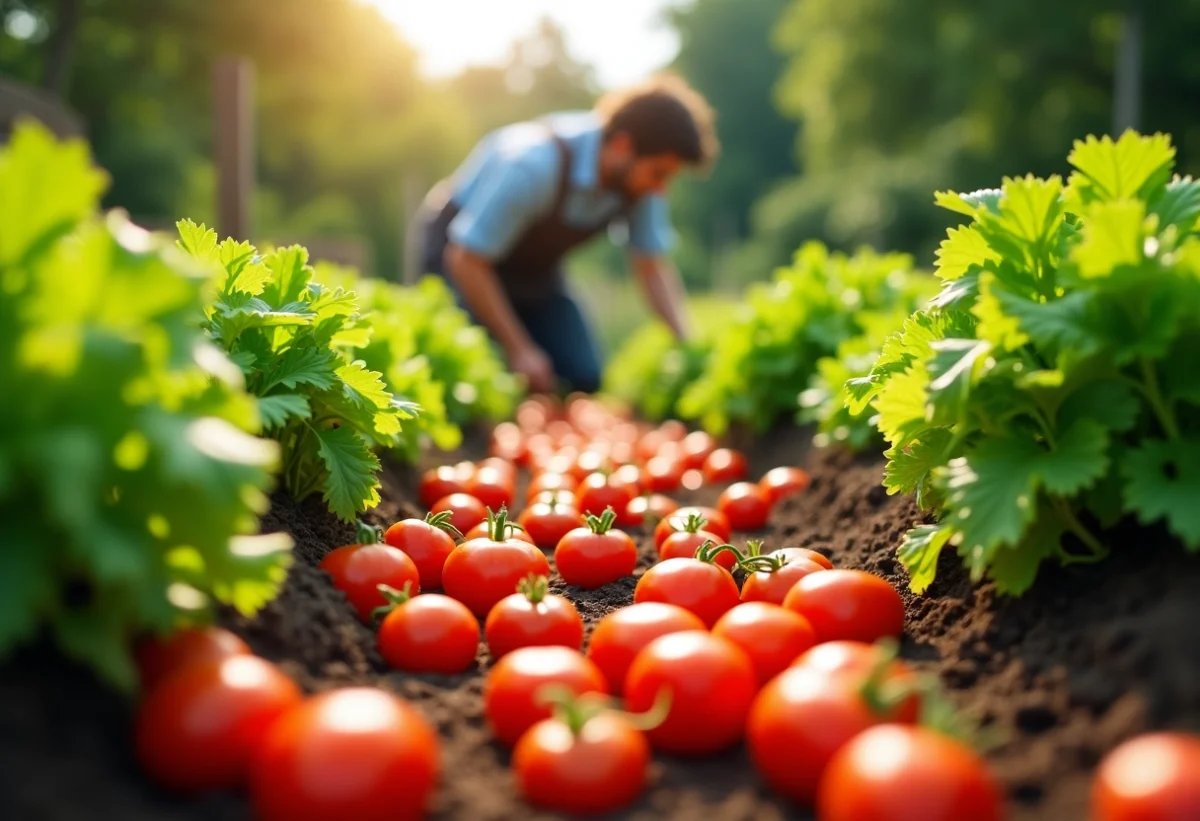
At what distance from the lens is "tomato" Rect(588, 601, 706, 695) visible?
244 cm

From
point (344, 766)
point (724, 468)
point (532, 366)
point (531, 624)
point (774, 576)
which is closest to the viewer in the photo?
point (344, 766)

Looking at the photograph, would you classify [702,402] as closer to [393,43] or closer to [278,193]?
[393,43]

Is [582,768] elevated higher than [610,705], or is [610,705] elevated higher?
[610,705]

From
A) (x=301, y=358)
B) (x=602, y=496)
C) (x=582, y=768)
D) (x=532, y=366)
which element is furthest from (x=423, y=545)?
(x=532, y=366)

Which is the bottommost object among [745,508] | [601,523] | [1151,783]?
[1151,783]

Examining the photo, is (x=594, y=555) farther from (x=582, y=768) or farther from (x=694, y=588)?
(x=582, y=768)

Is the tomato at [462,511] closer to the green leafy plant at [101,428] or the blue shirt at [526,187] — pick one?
the green leafy plant at [101,428]

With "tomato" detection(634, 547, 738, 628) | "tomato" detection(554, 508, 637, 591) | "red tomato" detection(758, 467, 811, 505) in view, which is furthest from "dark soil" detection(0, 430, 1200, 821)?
"red tomato" detection(758, 467, 811, 505)

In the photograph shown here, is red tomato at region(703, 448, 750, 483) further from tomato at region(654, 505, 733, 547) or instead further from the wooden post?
the wooden post

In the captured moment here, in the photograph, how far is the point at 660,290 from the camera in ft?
32.6

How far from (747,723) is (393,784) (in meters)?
0.86

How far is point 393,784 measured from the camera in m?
1.79

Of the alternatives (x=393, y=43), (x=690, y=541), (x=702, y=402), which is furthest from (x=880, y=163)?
(x=690, y=541)

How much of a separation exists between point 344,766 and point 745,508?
10.2ft
